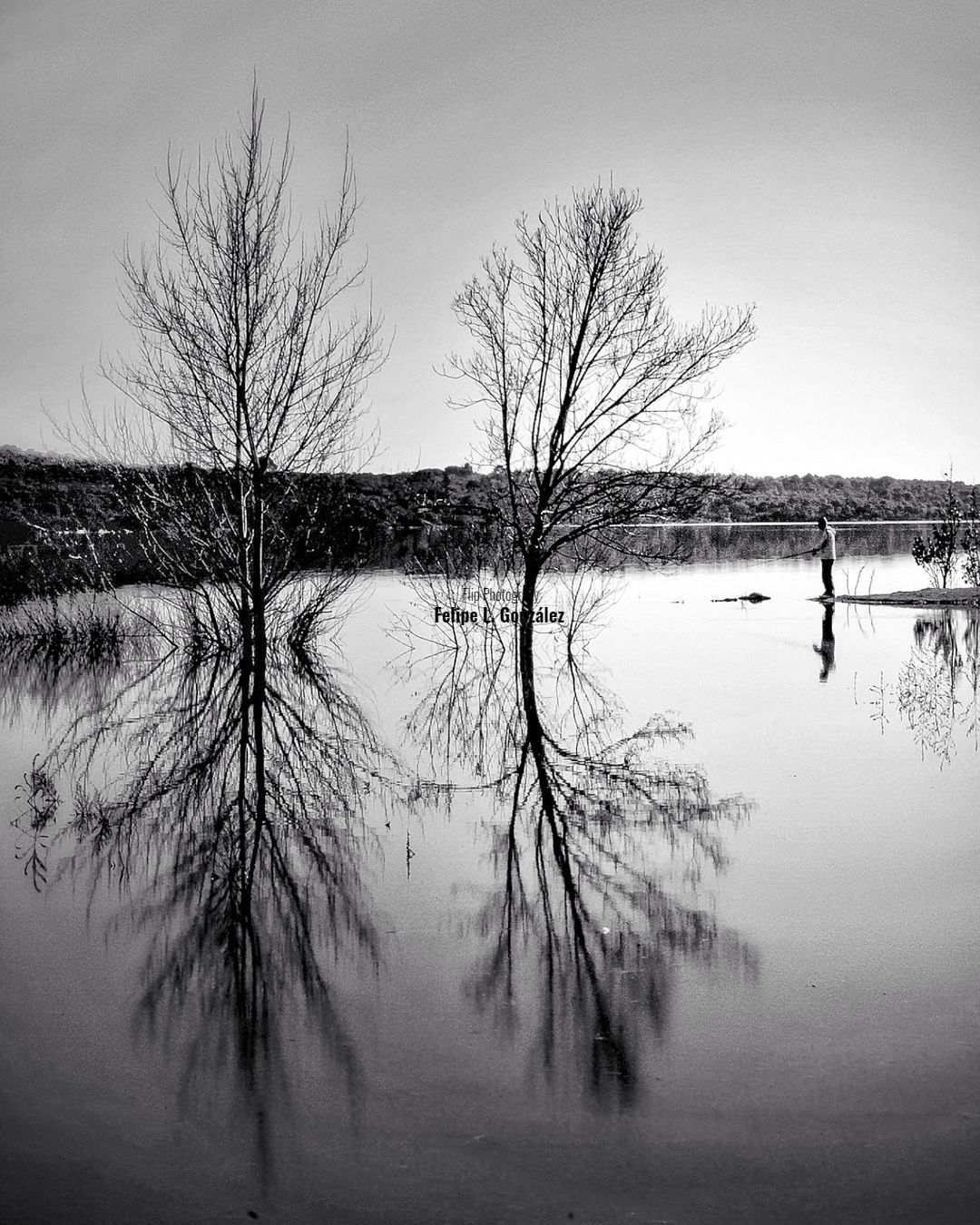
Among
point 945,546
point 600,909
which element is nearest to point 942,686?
point 600,909

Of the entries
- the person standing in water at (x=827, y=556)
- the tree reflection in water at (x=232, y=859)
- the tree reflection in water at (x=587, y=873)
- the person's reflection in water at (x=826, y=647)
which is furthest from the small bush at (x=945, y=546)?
the tree reflection in water at (x=232, y=859)

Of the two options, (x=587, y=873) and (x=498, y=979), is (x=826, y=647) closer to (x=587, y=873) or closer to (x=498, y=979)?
(x=587, y=873)

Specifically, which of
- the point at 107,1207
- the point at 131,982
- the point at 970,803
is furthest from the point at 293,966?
the point at 970,803

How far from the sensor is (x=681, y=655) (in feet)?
58.5

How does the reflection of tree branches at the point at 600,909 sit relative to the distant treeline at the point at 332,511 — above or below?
below

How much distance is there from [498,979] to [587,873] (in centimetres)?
162

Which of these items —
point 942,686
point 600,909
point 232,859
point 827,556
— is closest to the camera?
point 600,909

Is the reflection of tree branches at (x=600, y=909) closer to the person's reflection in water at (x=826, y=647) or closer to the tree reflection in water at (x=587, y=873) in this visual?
the tree reflection in water at (x=587, y=873)

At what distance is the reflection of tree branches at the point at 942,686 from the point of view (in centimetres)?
→ 1073

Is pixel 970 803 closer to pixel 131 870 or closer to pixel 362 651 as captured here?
pixel 131 870

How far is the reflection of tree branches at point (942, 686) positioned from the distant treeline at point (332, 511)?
152 inches

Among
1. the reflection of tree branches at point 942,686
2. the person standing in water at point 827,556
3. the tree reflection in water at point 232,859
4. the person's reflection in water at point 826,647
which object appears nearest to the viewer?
the tree reflection in water at point 232,859

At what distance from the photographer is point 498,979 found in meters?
5.07

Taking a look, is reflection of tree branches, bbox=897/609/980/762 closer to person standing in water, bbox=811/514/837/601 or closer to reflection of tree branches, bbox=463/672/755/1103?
reflection of tree branches, bbox=463/672/755/1103
